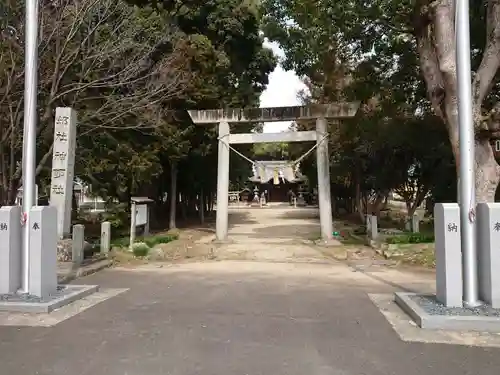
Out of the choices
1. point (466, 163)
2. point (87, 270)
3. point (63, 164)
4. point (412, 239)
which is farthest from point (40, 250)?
point (412, 239)

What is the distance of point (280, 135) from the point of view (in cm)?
1753

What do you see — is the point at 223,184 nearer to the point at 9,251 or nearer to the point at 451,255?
the point at 9,251

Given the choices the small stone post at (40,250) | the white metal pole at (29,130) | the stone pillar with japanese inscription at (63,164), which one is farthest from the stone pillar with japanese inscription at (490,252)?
the stone pillar with japanese inscription at (63,164)

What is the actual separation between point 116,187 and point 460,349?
51.0ft

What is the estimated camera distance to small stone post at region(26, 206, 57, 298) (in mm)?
7242

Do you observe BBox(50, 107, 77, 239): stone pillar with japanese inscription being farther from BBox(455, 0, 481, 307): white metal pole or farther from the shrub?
BBox(455, 0, 481, 307): white metal pole

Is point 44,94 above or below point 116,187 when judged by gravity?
above

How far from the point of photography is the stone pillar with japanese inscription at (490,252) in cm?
644

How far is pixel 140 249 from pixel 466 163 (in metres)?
9.98

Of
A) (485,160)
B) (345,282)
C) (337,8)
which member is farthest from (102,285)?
(485,160)

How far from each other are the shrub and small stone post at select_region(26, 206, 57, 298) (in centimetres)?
670

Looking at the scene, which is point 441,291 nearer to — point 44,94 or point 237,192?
point 44,94

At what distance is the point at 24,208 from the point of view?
7410 mm

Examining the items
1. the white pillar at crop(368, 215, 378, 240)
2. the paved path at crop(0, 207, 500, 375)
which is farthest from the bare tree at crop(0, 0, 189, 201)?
the white pillar at crop(368, 215, 378, 240)
